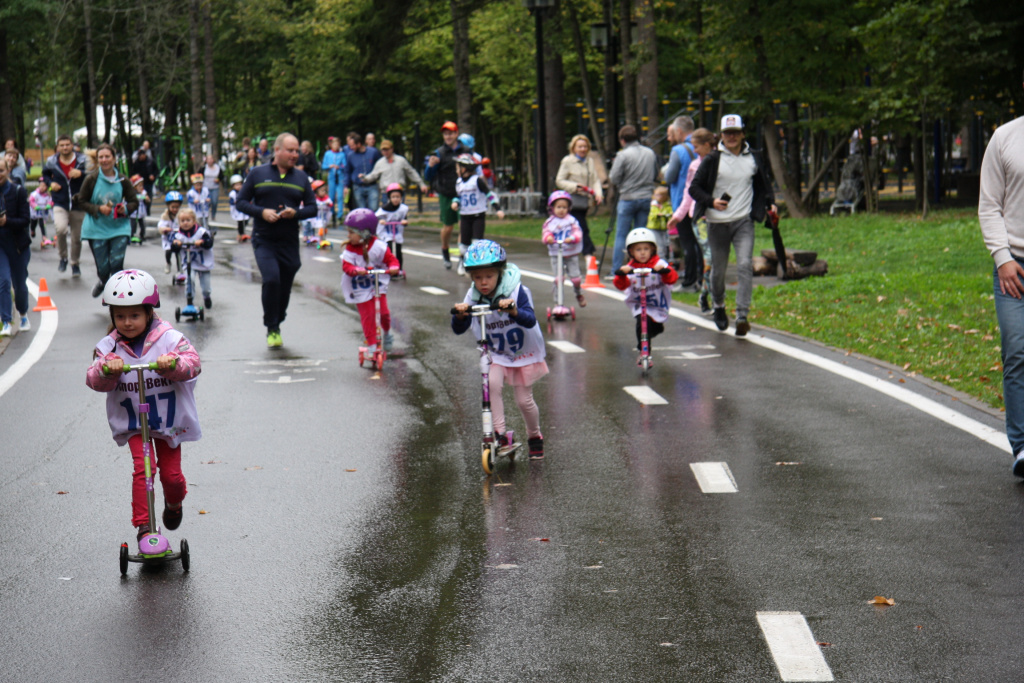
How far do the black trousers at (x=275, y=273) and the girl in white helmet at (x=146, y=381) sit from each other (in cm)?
705

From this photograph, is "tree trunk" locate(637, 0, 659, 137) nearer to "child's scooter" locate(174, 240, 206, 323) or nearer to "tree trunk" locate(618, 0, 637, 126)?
"tree trunk" locate(618, 0, 637, 126)

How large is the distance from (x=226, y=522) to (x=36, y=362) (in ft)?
21.4

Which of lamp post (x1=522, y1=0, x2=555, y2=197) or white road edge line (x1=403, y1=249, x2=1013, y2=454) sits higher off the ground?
lamp post (x1=522, y1=0, x2=555, y2=197)

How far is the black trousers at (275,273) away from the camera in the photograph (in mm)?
13195

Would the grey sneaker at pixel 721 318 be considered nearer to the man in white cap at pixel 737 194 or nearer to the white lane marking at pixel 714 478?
the man in white cap at pixel 737 194

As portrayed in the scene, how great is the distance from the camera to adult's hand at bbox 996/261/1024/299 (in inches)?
277

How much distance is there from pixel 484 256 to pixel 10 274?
8.62m

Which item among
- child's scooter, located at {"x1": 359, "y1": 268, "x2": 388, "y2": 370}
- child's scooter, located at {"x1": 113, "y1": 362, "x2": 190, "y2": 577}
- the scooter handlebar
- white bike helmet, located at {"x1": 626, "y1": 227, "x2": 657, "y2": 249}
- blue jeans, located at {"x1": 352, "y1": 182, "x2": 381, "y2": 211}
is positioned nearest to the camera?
the scooter handlebar

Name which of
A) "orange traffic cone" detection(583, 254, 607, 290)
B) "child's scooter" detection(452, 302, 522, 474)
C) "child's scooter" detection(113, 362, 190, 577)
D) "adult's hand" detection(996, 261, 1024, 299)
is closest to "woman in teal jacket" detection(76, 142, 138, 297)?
"orange traffic cone" detection(583, 254, 607, 290)

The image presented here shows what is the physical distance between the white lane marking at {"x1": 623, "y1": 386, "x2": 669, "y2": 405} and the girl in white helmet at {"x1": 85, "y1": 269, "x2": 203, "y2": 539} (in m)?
4.45

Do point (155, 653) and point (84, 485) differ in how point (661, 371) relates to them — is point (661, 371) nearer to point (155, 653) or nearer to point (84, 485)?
point (84, 485)

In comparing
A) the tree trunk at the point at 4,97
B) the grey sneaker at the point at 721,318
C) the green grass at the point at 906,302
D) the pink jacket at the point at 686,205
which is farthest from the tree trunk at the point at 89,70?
the grey sneaker at the point at 721,318

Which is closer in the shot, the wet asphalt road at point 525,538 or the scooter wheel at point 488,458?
the wet asphalt road at point 525,538

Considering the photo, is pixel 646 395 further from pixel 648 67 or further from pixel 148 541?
pixel 648 67
